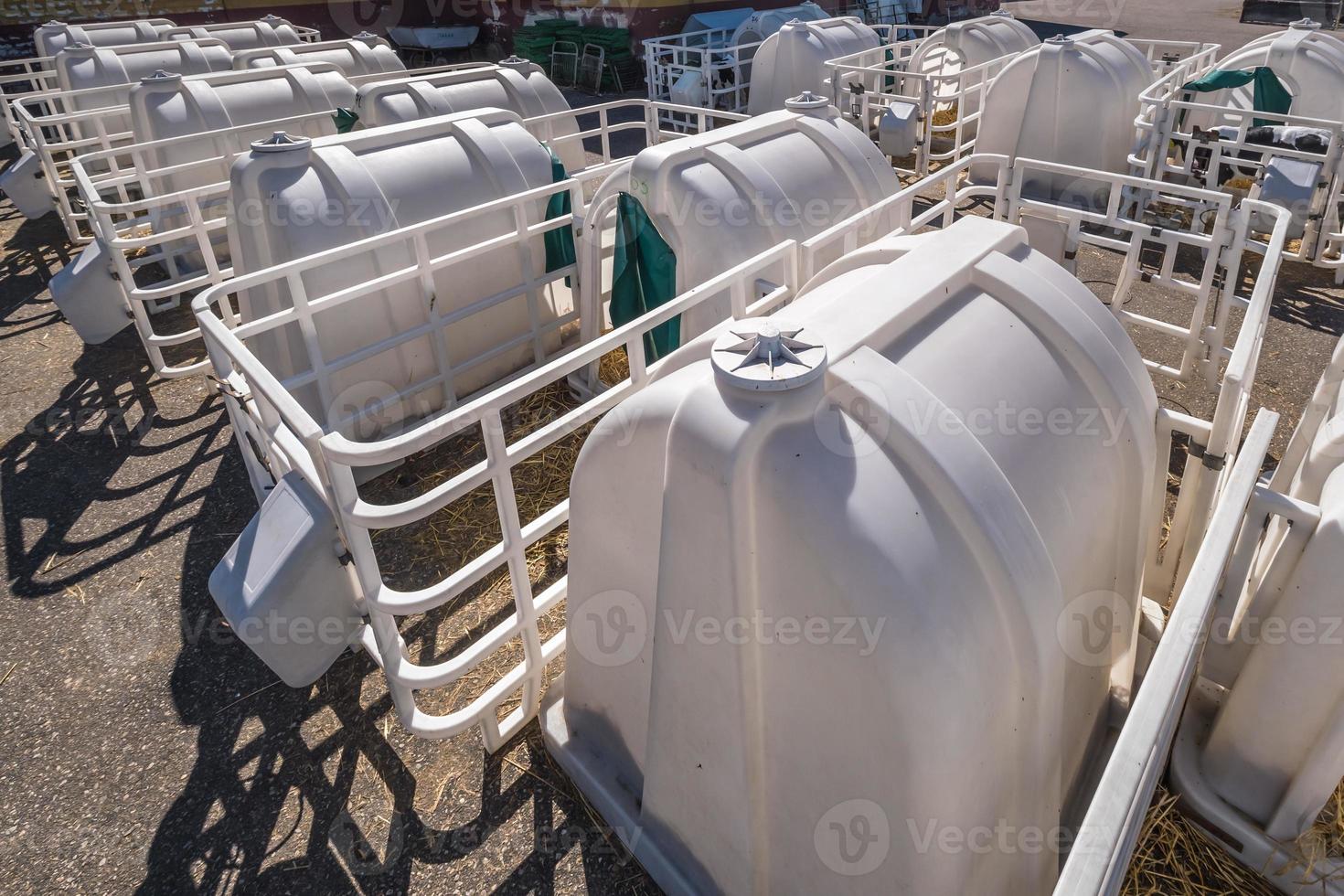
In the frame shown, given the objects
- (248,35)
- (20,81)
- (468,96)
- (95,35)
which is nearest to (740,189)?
(468,96)

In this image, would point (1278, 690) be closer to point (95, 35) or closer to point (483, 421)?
point (483, 421)

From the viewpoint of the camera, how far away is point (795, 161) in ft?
18.5

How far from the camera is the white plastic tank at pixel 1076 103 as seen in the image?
977 cm

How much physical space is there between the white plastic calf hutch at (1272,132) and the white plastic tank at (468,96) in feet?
21.8

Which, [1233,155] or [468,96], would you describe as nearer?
[468,96]

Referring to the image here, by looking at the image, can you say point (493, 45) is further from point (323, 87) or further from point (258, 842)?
point (258, 842)

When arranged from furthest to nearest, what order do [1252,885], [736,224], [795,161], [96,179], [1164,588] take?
1. [96,179]
2. [795,161]
3. [736,224]
4. [1164,588]
5. [1252,885]

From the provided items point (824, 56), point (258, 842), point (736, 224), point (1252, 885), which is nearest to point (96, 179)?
point (736, 224)

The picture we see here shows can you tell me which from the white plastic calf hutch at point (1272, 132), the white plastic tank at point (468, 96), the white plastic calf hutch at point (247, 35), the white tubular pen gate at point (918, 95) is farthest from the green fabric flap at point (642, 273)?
the white plastic calf hutch at point (247, 35)

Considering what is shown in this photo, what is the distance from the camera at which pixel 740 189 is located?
17.1 ft

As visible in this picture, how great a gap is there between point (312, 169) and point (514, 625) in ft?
12.2

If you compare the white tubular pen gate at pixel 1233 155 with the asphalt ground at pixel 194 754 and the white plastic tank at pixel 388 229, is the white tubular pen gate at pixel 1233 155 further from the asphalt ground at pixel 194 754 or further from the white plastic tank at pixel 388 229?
the white plastic tank at pixel 388 229

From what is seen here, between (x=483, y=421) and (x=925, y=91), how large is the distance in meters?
10.2

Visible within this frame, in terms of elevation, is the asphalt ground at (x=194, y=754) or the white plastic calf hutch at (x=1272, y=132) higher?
the white plastic calf hutch at (x=1272, y=132)
